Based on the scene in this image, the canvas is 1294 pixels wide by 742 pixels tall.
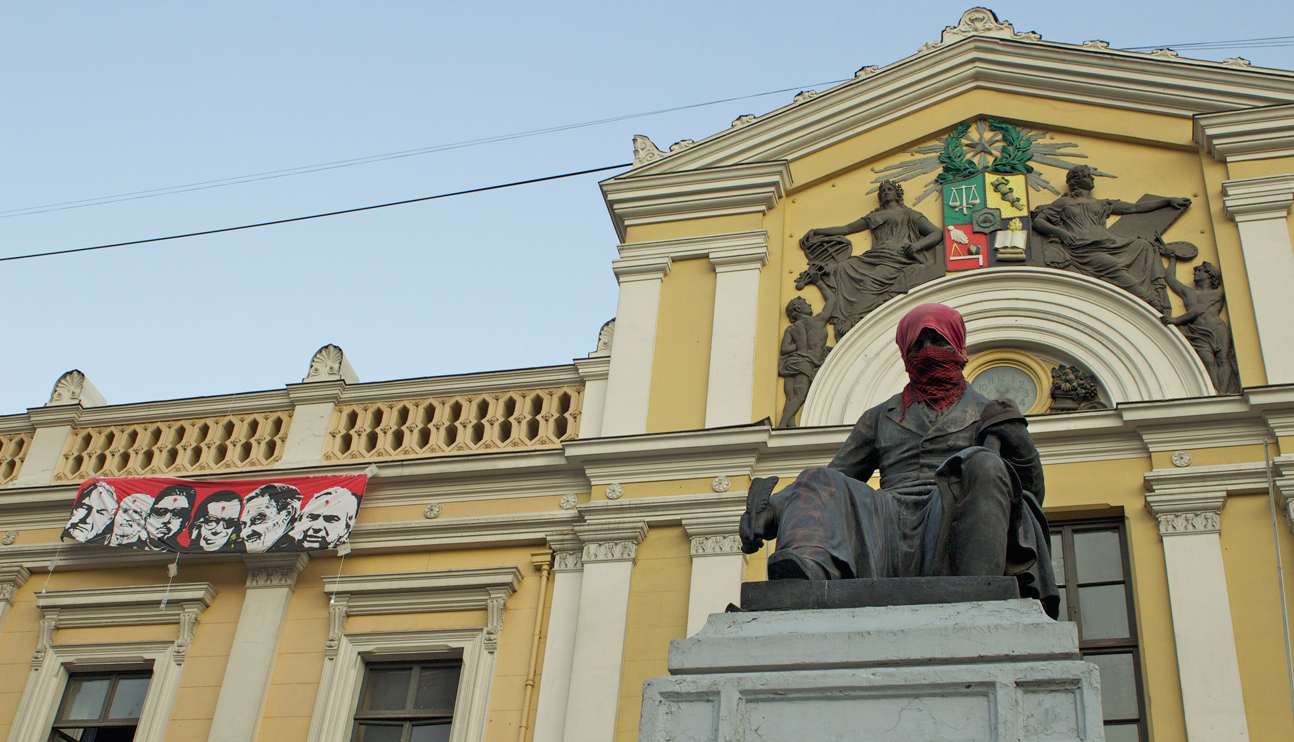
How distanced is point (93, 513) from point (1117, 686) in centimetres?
945

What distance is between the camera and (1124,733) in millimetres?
10023

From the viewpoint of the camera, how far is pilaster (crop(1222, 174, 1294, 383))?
37.0 feet

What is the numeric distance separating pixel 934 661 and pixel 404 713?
326 inches

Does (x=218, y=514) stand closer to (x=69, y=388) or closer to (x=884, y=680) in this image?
(x=69, y=388)

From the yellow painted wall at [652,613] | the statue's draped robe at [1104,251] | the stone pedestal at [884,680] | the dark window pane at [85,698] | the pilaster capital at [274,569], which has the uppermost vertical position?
the statue's draped robe at [1104,251]

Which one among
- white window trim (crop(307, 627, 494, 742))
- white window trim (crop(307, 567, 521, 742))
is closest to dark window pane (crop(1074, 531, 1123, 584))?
white window trim (crop(307, 567, 521, 742))

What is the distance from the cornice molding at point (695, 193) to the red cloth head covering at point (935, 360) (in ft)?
25.9

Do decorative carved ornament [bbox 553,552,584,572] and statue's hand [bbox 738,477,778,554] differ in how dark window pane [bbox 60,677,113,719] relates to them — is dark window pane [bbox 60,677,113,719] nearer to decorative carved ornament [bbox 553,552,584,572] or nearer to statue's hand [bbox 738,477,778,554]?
decorative carved ornament [bbox 553,552,584,572]

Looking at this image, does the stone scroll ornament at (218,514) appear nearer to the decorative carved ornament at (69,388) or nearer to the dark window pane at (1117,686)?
the decorative carved ornament at (69,388)

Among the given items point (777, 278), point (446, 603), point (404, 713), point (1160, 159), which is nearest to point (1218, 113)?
point (1160, 159)

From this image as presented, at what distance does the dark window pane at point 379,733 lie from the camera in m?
11.7

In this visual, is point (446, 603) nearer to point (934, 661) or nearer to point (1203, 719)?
point (1203, 719)

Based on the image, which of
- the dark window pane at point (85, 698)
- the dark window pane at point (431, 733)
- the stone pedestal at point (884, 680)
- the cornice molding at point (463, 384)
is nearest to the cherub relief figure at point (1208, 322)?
the cornice molding at point (463, 384)

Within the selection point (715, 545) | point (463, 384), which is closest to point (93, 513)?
point (463, 384)
